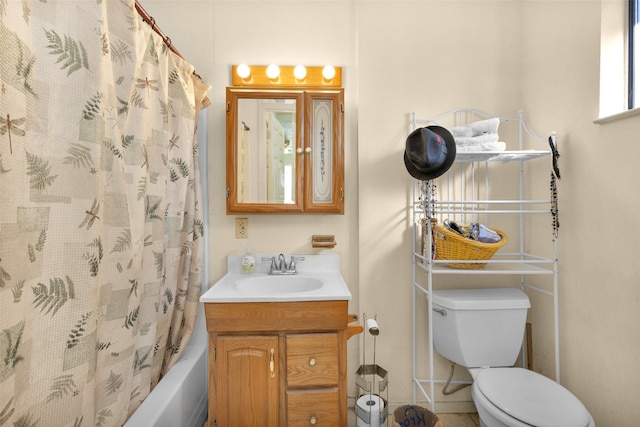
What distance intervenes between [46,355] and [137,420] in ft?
1.88

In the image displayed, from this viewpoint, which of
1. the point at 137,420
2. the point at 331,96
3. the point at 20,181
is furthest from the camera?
the point at 331,96

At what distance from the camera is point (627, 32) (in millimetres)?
1302

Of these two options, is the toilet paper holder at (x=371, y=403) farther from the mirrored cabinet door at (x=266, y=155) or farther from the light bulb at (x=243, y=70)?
the light bulb at (x=243, y=70)

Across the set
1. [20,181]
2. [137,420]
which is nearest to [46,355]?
[20,181]

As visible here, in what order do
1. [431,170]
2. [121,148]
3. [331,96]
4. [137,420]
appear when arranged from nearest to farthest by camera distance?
1. [121,148]
2. [137,420]
3. [431,170]
4. [331,96]

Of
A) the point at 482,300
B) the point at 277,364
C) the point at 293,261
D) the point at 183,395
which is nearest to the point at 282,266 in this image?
the point at 293,261

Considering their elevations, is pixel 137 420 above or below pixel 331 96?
below

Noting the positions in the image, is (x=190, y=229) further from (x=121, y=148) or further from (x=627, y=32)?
(x=627, y=32)

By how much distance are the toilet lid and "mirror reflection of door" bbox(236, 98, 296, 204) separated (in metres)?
1.27

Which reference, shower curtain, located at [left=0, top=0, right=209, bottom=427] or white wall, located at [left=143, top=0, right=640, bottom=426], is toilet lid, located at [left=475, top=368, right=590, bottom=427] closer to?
white wall, located at [left=143, top=0, right=640, bottom=426]

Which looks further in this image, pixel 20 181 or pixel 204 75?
pixel 204 75

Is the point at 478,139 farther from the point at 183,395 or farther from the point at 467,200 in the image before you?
the point at 183,395

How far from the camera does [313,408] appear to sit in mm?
1339

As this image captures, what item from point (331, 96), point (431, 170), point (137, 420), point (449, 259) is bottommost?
point (137, 420)
